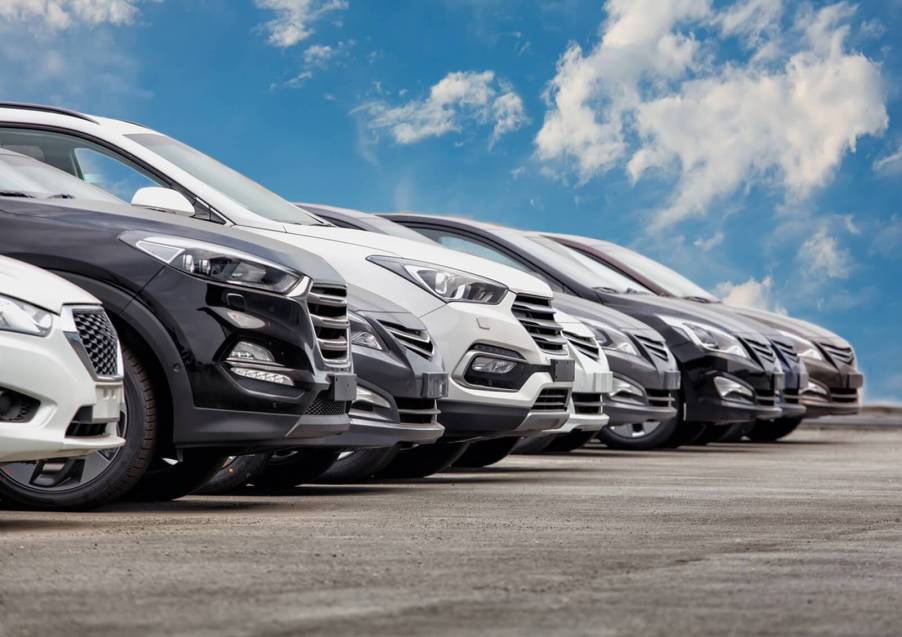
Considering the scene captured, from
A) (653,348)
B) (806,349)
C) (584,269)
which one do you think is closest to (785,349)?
(806,349)

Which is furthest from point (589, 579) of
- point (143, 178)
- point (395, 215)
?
point (395, 215)

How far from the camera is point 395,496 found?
10484 mm

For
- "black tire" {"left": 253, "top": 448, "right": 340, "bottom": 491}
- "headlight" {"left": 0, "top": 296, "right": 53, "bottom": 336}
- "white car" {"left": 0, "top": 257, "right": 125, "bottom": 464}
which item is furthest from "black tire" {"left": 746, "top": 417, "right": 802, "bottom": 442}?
"headlight" {"left": 0, "top": 296, "right": 53, "bottom": 336}

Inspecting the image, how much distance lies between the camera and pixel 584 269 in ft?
56.6

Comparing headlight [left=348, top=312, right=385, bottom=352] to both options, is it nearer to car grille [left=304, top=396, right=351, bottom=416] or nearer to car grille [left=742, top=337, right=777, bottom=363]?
car grille [left=304, top=396, right=351, bottom=416]

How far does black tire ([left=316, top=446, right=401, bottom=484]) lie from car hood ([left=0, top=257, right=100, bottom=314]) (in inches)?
128

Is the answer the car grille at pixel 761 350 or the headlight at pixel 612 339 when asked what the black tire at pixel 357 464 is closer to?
A: the headlight at pixel 612 339

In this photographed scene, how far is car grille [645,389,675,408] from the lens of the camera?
15.6m

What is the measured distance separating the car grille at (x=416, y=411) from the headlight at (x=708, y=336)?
6.88m

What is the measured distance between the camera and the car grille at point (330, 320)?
934 cm

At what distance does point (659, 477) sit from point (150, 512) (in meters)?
4.64

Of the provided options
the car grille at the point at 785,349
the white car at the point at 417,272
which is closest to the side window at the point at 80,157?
the white car at the point at 417,272

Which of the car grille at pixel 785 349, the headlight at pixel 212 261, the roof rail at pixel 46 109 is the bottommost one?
the headlight at pixel 212 261

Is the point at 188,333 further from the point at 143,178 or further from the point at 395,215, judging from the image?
the point at 395,215
